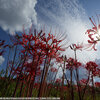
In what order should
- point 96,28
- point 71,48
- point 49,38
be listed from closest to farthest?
point 96,28, point 49,38, point 71,48

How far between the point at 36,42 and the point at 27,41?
0.72 feet

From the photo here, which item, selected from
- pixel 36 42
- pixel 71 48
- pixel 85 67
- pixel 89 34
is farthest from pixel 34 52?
pixel 85 67

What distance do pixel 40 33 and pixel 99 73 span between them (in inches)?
123

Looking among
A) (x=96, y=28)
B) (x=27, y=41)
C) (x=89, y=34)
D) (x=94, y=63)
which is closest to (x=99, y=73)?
(x=94, y=63)

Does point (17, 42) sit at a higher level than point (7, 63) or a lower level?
higher

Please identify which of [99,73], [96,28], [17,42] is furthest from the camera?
[99,73]

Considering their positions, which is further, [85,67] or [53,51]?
[85,67]

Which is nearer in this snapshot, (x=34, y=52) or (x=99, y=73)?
(x=34, y=52)

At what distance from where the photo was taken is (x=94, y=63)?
12.9ft

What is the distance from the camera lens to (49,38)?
2043 millimetres

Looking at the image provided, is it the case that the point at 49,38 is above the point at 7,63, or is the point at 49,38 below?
above

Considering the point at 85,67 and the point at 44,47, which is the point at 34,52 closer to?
the point at 44,47

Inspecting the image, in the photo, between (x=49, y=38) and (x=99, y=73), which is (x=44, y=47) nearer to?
(x=49, y=38)

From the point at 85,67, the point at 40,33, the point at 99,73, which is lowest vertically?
the point at 99,73
